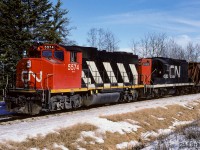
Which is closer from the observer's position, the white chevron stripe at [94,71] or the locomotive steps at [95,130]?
the locomotive steps at [95,130]

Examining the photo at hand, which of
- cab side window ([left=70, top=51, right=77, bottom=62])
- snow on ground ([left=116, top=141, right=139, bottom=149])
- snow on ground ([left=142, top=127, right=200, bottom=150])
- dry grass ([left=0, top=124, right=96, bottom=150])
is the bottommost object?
snow on ground ([left=116, top=141, right=139, bottom=149])

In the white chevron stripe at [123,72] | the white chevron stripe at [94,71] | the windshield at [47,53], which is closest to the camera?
the windshield at [47,53]

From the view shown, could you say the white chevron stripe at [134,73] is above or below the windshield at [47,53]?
below

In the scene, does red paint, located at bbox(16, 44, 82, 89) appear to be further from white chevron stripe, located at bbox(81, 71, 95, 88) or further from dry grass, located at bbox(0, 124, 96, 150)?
dry grass, located at bbox(0, 124, 96, 150)

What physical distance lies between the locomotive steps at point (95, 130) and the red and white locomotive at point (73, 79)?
169cm

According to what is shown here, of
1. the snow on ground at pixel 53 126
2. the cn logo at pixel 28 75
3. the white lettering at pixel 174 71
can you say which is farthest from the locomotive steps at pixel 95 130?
the white lettering at pixel 174 71

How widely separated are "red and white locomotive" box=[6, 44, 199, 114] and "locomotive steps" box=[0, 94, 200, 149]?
169 cm

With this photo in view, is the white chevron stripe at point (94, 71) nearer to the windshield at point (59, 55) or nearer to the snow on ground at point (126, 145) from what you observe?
the windshield at point (59, 55)

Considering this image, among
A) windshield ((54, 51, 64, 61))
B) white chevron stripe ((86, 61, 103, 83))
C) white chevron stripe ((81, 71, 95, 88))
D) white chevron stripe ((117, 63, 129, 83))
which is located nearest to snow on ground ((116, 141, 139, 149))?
white chevron stripe ((81, 71, 95, 88))

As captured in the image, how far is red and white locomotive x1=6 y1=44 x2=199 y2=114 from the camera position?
47.9 feet

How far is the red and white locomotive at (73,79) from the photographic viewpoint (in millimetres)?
14609

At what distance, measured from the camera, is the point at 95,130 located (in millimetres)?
12148

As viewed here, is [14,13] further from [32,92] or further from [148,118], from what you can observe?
[148,118]

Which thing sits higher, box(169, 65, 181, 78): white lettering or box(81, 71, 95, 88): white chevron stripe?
box(169, 65, 181, 78): white lettering
